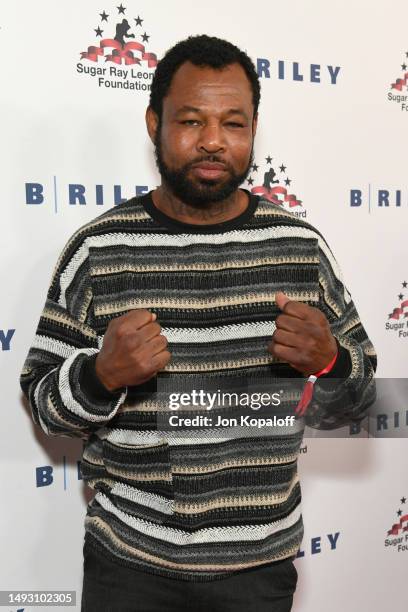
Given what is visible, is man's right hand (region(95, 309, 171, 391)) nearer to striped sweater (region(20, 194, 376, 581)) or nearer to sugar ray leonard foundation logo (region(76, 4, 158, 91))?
striped sweater (region(20, 194, 376, 581))

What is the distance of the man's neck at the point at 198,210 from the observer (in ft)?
3.51

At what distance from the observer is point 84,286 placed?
104 centimetres

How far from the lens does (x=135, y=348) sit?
90 cm

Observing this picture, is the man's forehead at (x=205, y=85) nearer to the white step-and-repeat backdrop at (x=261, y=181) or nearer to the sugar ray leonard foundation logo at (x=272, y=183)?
the white step-and-repeat backdrop at (x=261, y=181)

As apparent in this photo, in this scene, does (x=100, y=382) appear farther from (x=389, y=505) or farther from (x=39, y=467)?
(x=389, y=505)

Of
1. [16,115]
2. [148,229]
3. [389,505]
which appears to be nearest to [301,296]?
[148,229]

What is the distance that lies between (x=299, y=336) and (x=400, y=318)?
899 millimetres

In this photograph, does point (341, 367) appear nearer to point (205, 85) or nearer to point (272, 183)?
point (205, 85)

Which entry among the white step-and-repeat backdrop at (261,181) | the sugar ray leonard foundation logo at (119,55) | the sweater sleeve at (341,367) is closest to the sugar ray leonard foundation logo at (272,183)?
the white step-and-repeat backdrop at (261,181)

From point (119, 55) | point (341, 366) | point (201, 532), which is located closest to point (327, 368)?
point (341, 366)

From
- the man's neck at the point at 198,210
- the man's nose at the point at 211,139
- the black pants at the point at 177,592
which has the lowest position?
the black pants at the point at 177,592

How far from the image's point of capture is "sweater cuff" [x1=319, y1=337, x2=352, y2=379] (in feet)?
3.30

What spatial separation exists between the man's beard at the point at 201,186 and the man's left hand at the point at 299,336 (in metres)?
0.21

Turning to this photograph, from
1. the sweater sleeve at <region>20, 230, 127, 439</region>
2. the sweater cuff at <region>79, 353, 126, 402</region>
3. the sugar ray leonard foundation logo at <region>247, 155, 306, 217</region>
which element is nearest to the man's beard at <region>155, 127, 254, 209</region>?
the sweater sleeve at <region>20, 230, 127, 439</region>
